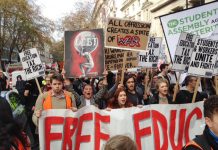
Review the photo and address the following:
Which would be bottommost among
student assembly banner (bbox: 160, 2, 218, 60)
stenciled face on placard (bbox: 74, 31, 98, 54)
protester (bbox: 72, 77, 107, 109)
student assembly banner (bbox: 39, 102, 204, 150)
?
student assembly banner (bbox: 39, 102, 204, 150)

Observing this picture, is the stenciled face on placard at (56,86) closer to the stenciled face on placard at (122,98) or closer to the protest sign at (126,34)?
the stenciled face on placard at (122,98)

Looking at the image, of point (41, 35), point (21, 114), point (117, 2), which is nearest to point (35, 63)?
point (21, 114)

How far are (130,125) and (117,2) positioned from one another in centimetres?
6420

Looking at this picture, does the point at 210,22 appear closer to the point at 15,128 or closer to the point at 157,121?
the point at 157,121

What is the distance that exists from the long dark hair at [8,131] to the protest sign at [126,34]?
465cm

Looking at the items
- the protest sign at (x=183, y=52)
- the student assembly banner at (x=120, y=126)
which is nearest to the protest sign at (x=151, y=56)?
the protest sign at (x=183, y=52)

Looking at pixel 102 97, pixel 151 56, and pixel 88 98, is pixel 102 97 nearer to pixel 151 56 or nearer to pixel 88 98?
pixel 88 98

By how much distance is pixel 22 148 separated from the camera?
9.00ft

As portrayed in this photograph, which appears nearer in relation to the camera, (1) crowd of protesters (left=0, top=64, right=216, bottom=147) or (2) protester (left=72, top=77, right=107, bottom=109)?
(1) crowd of protesters (left=0, top=64, right=216, bottom=147)

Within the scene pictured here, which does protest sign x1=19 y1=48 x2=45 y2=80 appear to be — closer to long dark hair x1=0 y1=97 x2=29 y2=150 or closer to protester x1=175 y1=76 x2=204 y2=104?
protester x1=175 y1=76 x2=204 y2=104

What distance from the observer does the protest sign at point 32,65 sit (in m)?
7.78

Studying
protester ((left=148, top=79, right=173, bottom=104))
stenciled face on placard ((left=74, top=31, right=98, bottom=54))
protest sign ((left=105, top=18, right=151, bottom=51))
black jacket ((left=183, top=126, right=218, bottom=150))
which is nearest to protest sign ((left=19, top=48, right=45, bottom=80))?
stenciled face on placard ((left=74, top=31, right=98, bottom=54))

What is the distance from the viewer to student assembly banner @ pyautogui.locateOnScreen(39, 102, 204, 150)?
5324 millimetres

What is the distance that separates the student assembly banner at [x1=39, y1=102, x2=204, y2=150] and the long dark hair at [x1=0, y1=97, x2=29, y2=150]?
2.50 meters
